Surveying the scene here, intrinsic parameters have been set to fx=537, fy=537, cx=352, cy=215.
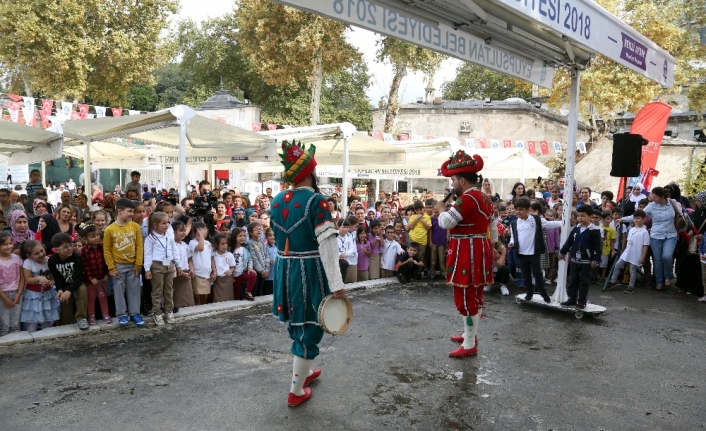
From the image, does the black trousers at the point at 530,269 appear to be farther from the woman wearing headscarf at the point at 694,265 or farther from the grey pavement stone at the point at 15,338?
the grey pavement stone at the point at 15,338

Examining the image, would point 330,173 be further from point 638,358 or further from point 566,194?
point 638,358

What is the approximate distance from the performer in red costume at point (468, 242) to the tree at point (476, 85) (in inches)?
1619

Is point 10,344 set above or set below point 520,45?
below

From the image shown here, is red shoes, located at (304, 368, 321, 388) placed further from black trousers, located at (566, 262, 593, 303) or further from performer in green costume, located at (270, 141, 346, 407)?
black trousers, located at (566, 262, 593, 303)

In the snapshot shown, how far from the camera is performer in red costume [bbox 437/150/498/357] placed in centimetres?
527

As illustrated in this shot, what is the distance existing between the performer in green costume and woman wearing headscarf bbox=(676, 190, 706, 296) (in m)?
7.31

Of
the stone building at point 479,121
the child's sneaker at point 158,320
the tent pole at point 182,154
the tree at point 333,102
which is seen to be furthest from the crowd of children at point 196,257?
the tree at point 333,102

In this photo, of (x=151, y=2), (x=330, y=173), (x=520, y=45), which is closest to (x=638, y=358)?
(x=520, y=45)

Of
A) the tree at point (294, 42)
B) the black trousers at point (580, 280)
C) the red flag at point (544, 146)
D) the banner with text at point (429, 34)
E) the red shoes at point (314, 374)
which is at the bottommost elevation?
the red shoes at point (314, 374)

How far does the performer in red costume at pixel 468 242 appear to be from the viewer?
17.3 ft

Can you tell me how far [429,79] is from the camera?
23500 millimetres

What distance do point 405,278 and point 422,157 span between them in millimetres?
6814

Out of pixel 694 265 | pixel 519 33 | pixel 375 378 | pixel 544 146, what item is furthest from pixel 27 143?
pixel 544 146

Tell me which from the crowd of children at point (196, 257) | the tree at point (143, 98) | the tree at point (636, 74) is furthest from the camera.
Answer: the tree at point (143, 98)
